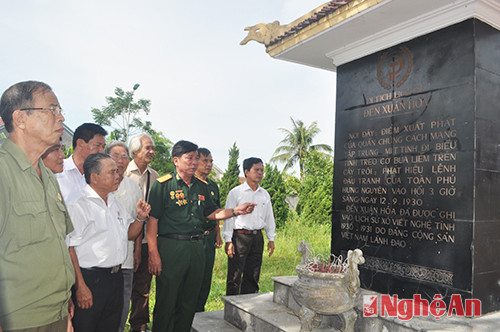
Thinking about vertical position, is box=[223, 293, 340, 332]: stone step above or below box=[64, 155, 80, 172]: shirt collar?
below

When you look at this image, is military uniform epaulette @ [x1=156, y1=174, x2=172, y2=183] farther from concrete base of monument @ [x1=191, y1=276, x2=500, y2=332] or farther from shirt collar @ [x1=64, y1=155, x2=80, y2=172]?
concrete base of monument @ [x1=191, y1=276, x2=500, y2=332]

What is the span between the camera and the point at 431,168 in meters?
3.35

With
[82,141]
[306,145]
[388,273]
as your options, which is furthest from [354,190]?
[306,145]

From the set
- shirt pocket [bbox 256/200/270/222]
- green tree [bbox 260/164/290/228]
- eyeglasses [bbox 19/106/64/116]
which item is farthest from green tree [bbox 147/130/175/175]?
eyeglasses [bbox 19/106/64/116]

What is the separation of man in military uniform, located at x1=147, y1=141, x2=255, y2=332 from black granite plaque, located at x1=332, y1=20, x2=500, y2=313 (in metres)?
1.71

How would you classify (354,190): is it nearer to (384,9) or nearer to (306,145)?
(384,9)

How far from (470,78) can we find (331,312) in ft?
7.41

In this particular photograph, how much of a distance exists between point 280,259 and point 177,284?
536cm

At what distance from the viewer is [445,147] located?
10.7ft

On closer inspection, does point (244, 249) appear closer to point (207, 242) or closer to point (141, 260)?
point (207, 242)

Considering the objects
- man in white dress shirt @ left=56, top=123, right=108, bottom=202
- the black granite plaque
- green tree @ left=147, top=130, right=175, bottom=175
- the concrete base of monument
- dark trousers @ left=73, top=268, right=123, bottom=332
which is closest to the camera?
dark trousers @ left=73, top=268, right=123, bottom=332

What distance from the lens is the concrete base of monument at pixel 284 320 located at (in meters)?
2.78

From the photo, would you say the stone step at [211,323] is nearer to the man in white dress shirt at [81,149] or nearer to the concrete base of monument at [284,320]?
the concrete base of monument at [284,320]

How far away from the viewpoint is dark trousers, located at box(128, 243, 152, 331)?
4156 millimetres
